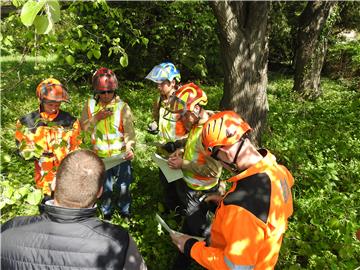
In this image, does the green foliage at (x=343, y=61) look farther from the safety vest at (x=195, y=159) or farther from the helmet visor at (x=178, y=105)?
the helmet visor at (x=178, y=105)

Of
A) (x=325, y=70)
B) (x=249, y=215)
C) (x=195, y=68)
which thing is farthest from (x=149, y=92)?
(x=249, y=215)

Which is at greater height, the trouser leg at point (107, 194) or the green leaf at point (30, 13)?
the green leaf at point (30, 13)

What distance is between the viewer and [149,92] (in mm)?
10883

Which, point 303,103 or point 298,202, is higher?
point 303,103

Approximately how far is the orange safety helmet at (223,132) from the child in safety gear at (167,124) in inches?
73.0

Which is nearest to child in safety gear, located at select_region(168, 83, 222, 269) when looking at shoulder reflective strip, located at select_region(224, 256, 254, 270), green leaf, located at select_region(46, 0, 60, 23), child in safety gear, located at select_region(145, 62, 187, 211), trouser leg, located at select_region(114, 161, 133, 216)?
child in safety gear, located at select_region(145, 62, 187, 211)

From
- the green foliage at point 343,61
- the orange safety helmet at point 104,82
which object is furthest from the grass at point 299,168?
the green foliage at point 343,61

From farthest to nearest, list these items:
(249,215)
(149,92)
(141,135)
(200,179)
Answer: (149,92) < (141,135) < (200,179) < (249,215)

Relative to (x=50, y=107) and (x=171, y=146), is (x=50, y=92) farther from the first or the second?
(x=171, y=146)

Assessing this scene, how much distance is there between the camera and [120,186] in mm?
4523

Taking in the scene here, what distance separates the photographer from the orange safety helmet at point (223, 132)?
87.3 inches

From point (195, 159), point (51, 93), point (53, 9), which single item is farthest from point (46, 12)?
point (51, 93)

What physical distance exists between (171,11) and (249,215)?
10435 millimetres

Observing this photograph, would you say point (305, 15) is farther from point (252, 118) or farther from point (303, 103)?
point (252, 118)
